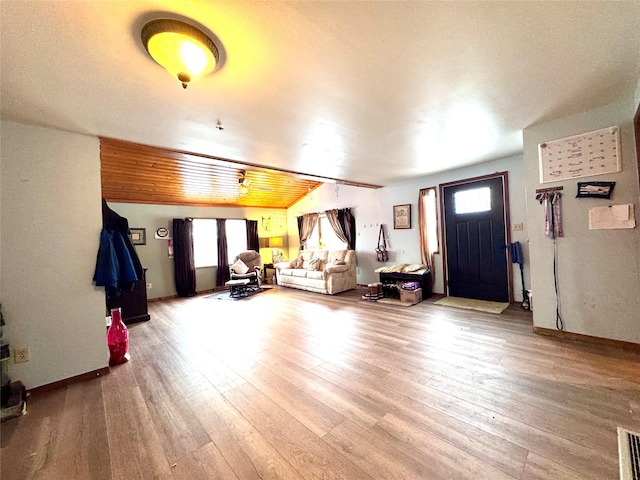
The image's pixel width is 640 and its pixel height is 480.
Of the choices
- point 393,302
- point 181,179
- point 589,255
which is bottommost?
point 393,302

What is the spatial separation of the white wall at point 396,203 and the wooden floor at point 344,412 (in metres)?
1.99

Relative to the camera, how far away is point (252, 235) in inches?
288

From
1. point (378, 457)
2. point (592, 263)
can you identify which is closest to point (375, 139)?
point (592, 263)

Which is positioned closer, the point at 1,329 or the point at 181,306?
the point at 1,329

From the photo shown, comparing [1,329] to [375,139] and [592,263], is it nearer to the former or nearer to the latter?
[375,139]

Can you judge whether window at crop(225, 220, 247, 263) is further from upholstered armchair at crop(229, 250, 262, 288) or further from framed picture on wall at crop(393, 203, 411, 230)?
framed picture on wall at crop(393, 203, 411, 230)

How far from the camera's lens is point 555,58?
1.65 metres

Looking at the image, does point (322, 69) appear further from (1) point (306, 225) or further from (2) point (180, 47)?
(1) point (306, 225)

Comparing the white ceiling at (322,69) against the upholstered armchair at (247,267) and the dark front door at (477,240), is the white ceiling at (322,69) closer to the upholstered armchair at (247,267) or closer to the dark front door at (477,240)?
the dark front door at (477,240)

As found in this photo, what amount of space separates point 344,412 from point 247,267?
17.8ft

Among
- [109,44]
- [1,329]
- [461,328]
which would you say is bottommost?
[461,328]

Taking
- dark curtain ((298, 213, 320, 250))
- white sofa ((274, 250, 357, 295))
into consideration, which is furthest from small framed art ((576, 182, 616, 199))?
dark curtain ((298, 213, 320, 250))

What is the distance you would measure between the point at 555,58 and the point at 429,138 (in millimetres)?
1370

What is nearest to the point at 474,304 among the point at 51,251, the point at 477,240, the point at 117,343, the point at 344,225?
the point at 477,240
